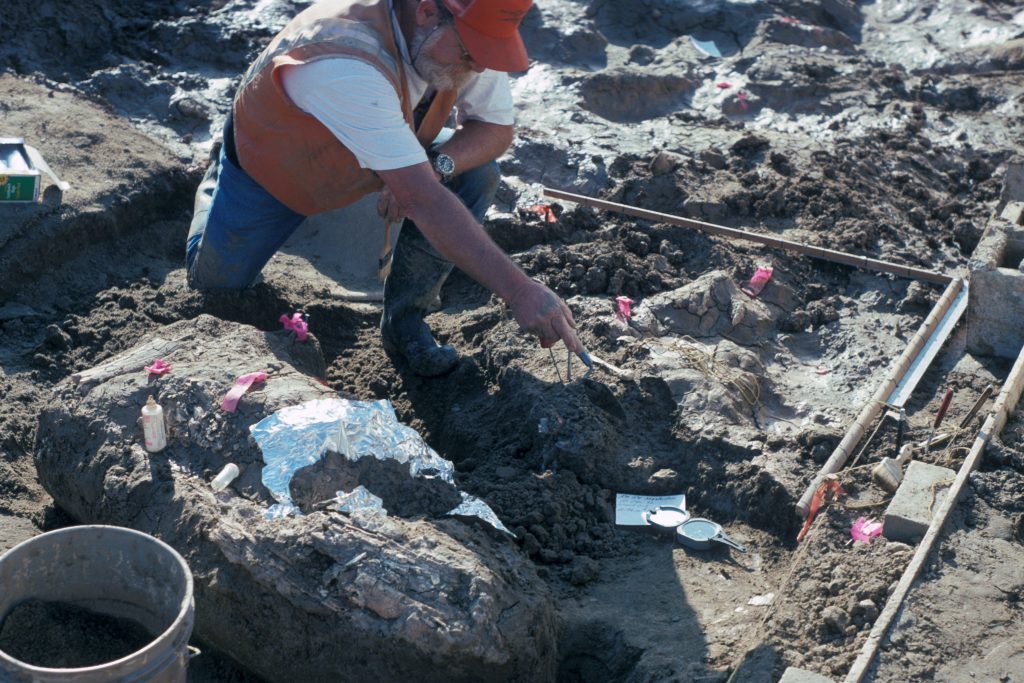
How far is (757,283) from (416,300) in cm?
168

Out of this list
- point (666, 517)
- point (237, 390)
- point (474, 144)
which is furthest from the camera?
point (474, 144)

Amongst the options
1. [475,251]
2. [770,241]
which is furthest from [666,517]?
[770,241]

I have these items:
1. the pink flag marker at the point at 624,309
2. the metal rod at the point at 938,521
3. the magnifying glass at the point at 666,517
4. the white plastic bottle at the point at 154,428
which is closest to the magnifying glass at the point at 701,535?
the magnifying glass at the point at 666,517

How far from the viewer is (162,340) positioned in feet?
11.8

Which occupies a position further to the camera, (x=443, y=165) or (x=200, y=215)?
(x=200, y=215)

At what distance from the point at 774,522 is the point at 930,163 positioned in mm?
3575

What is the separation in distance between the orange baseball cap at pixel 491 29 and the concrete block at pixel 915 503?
1844 mm

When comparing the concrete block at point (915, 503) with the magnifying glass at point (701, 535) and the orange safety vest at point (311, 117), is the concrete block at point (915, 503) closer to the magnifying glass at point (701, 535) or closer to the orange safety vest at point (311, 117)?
the magnifying glass at point (701, 535)

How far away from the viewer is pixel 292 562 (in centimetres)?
280

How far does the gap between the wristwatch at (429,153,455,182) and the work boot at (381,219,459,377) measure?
0.36 m

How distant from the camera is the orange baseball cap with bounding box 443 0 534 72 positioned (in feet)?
10.8

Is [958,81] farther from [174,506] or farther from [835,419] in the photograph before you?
[174,506]

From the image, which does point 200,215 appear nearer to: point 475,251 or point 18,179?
point 18,179

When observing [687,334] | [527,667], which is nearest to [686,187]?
[687,334]
